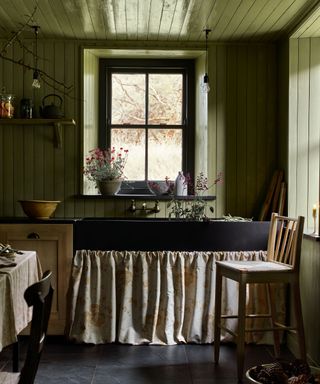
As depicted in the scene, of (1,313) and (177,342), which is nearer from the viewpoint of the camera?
(1,313)

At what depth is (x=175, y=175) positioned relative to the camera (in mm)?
4910

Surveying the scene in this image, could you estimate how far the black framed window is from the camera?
4.88 metres

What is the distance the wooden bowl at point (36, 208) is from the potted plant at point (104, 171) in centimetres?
47

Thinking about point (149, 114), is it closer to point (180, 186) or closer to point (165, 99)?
point (165, 99)

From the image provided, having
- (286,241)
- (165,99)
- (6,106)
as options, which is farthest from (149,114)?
(286,241)

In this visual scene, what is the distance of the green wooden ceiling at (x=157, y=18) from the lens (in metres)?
3.76

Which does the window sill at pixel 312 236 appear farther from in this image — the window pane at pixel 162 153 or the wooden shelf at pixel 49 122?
the wooden shelf at pixel 49 122

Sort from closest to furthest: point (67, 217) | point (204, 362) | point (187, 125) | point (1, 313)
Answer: point (1, 313), point (204, 362), point (67, 217), point (187, 125)

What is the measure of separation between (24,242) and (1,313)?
68.5 inches

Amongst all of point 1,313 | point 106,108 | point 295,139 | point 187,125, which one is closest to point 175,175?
point 187,125

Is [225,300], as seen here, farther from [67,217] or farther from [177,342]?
[67,217]

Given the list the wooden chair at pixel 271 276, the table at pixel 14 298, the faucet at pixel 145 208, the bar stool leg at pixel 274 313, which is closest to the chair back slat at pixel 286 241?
the wooden chair at pixel 271 276

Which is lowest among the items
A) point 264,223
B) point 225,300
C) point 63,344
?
point 63,344

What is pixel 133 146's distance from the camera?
4.88 metres
